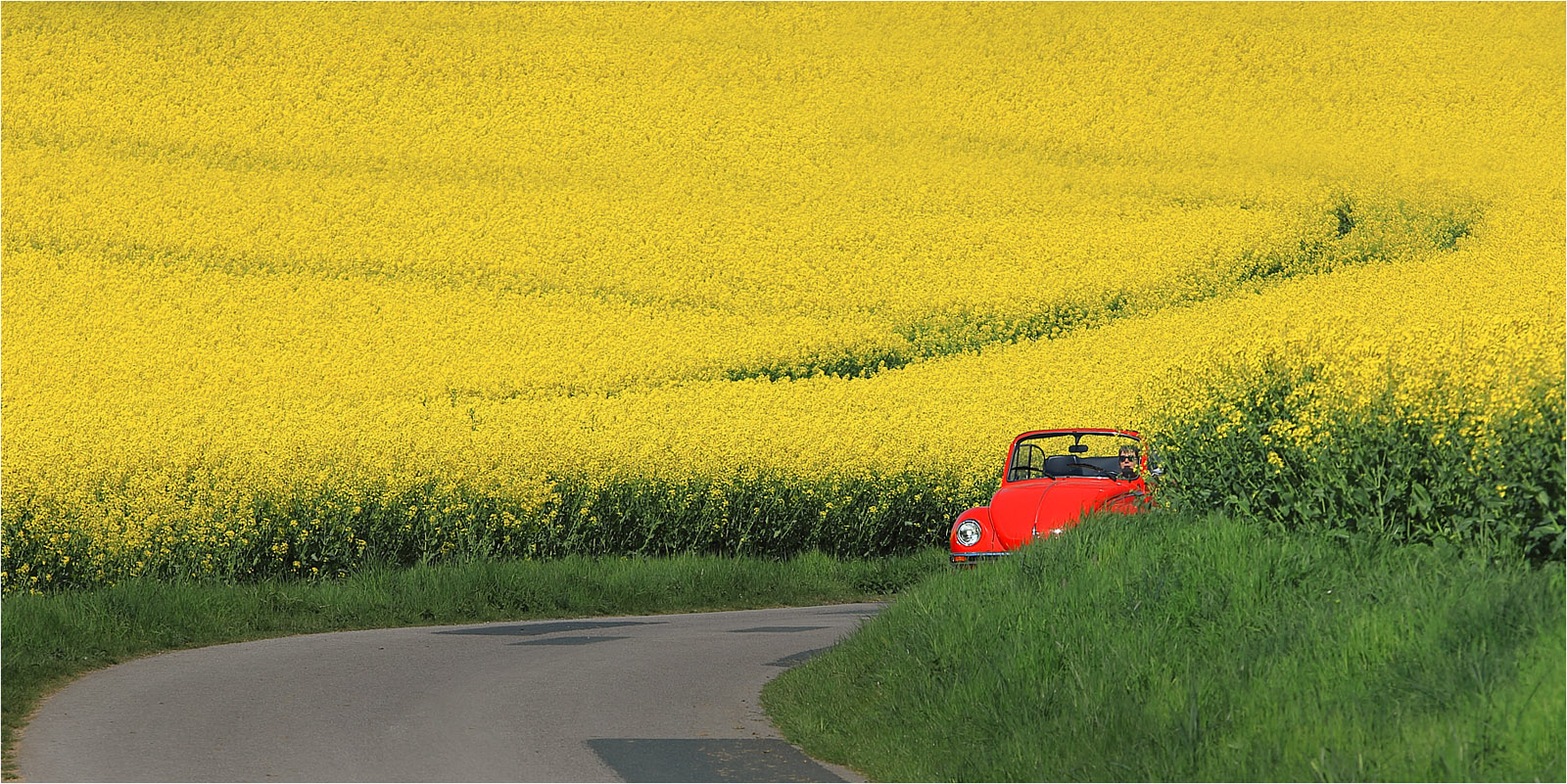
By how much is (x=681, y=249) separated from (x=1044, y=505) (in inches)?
875

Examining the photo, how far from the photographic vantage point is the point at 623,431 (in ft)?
76.5

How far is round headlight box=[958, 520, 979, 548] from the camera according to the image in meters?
15.1

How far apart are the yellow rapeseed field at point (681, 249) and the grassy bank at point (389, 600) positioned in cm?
173

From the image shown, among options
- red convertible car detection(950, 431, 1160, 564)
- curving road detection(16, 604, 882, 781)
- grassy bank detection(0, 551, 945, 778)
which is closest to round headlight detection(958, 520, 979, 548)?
red convertible car detection(950, 431, 1160, 564)

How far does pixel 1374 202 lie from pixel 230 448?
27.7 meters

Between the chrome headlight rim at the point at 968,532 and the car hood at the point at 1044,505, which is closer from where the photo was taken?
the car hood at the point at 1044,505

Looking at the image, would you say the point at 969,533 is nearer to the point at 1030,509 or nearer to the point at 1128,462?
the point at 1030,509

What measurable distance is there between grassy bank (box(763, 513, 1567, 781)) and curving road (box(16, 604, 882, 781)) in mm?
706

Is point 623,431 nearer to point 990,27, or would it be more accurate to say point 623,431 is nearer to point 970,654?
point 970,654

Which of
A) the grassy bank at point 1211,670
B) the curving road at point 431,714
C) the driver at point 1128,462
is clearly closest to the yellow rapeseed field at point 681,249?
the driver at point 1128,462

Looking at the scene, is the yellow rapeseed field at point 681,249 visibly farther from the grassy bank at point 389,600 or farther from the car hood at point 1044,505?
the grassy bank at point 389,600

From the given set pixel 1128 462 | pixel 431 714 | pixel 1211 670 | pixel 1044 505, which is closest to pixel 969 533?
pixel 1044 505

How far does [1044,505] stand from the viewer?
14.9 metres

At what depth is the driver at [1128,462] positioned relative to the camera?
1330cm
